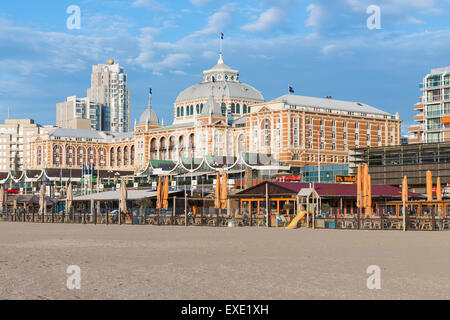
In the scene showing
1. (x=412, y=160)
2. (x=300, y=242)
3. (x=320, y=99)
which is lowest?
(x=300, y=242)

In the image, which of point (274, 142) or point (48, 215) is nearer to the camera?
point (48, 215)

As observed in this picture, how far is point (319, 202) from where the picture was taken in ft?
217

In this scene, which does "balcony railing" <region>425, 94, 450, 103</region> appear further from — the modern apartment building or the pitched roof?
the pitched roof

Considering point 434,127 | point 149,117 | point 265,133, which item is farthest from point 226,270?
point 149,117

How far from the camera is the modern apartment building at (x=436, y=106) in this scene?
13950cm

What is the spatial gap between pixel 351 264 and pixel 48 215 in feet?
185

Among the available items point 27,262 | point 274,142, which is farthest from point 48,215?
point 274,142

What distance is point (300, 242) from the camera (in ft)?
119

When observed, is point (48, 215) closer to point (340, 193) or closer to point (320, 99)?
point (340, 193)

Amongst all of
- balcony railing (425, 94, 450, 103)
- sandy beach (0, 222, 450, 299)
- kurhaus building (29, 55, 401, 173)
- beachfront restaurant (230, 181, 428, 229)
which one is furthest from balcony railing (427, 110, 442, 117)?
sandy beach (0, 222, 450, 299)

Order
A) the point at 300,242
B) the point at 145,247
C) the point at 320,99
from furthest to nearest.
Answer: the point at 320,99, the point at 300,242, the point at 145,247

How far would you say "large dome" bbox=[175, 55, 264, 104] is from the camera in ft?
600

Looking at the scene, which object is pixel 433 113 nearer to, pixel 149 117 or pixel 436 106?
pixel 436 106

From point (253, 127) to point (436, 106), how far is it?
36.8 m
